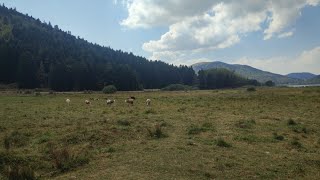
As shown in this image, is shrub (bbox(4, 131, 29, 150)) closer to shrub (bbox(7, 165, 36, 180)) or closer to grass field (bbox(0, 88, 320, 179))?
grass field (bbox(0, 88, 320, 179))

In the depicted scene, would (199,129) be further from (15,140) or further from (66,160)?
(15,140)

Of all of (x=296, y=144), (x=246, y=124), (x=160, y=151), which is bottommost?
(x=296, y=144)

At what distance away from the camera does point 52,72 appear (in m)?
119

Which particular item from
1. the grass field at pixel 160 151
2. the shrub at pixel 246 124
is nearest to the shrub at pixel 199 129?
the grass field at pixel 160 151

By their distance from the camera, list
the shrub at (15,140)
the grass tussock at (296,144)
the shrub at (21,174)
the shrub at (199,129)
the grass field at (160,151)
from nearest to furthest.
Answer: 1. the shrub at (21,174)
2. the grass field at (160,151)
3. the shrub at (15,140)
4. the grass tussock at (296,144)
5. the shrub at (199,129)

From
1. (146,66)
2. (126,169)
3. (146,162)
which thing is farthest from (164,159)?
(146,66)

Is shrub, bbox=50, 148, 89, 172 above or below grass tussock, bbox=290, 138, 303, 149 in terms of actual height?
above

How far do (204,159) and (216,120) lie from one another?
14004mm

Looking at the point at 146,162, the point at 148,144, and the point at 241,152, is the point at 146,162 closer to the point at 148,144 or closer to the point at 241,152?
the point at 148,144

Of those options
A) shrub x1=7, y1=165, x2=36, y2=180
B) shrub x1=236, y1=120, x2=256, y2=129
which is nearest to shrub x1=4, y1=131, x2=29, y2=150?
shrub x1=7, y1=165, x2=36, y2=180

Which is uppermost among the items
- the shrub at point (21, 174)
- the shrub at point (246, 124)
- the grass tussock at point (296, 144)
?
the shrub at point (246, 124)

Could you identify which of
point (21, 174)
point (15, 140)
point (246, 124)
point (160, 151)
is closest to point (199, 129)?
point (246, 124)

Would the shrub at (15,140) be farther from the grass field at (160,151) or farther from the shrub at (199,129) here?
the shrub at (199,129)

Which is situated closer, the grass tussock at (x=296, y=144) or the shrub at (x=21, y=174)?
the shrub at (x=21, y=174)
